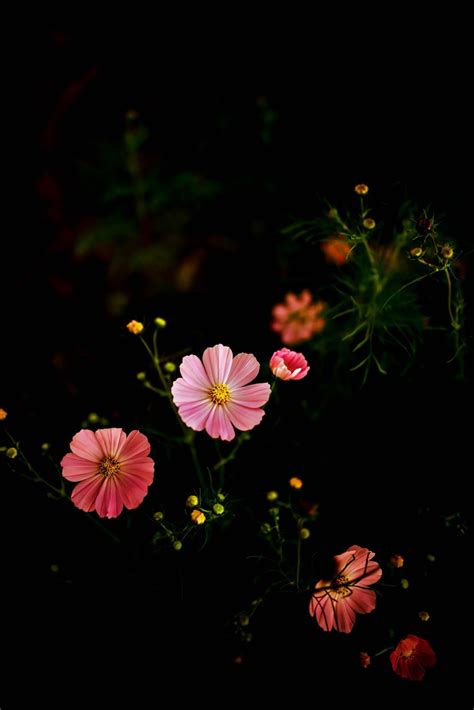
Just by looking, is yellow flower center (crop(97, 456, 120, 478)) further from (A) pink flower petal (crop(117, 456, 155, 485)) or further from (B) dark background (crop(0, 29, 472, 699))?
(B) dark background (crop(0, 29, 472, 699))

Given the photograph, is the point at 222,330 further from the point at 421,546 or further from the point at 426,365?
the point at 421,546

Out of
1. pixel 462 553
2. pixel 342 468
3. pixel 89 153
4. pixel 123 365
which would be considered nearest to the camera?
pixel 462 553

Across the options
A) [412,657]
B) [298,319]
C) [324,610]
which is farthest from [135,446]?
[298,319]

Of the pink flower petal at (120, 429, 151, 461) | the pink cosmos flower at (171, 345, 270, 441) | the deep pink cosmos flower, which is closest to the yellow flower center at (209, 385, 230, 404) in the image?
the pink cosmos flower at (171, 345, 270, 441)

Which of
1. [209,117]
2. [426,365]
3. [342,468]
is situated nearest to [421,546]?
[342,468]

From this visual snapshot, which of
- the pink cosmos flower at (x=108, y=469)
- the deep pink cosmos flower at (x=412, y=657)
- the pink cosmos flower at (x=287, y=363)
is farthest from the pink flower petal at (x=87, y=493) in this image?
the deep pink cosmos flower at (x=412, y=657)
